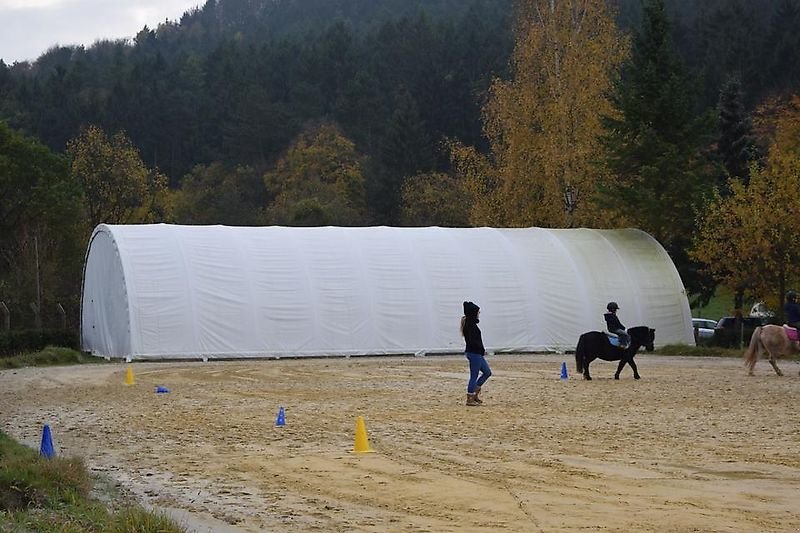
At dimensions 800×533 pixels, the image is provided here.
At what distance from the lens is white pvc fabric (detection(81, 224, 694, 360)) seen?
36750mm

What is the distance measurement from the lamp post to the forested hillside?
0.66 feet

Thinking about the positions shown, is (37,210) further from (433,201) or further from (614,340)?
(614,340)

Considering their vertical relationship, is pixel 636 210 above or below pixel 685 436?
above

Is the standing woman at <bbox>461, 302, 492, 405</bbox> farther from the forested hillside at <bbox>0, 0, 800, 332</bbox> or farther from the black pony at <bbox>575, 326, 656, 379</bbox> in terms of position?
the forested hillside at <bbox>0, 0, 800, 332</bbox>

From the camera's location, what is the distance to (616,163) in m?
45.2

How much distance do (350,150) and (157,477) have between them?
78.4m

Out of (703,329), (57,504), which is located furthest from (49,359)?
(703,329)

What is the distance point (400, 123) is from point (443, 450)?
7291 centimetres

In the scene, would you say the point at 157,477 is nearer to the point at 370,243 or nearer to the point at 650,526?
the point at 650,526

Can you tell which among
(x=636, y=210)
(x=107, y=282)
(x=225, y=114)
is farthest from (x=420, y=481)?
(x=225, y=114)

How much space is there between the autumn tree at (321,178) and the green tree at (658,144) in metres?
32.4

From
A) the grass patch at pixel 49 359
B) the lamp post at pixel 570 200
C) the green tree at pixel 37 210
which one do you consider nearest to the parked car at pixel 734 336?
the lamp post at pixel 570 200

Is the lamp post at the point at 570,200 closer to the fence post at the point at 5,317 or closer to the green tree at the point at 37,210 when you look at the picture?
the green tree at the point at 37,210

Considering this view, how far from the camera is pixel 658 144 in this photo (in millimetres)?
44469
